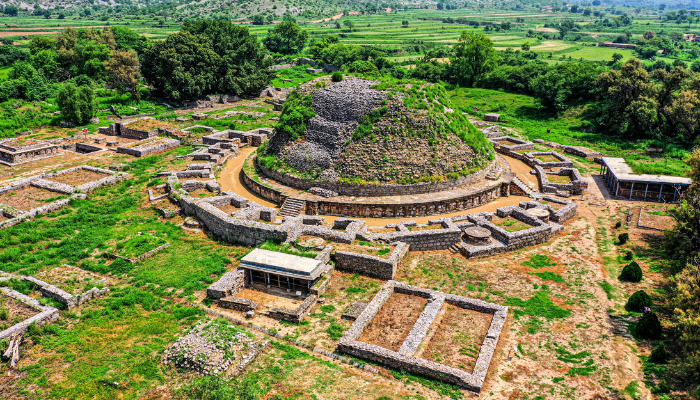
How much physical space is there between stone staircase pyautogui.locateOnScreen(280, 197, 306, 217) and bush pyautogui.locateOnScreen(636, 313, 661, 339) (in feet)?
72.2

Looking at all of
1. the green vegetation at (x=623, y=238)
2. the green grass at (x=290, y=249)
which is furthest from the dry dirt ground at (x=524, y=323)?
the green grass at (x=290, y=249)

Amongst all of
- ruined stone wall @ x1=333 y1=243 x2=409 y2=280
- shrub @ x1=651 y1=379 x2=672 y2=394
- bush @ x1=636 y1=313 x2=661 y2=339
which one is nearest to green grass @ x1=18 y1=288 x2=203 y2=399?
ruined stone wall @ x1=333 y1=243 x2=409 y2=280

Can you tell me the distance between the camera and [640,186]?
124ft

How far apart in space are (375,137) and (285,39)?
8980 centimetres

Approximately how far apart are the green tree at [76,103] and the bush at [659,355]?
2492 inches

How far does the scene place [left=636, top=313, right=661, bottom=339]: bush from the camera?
20328 millimetres

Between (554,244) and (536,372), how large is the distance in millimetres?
14007

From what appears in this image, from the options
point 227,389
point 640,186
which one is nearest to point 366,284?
point 227,389

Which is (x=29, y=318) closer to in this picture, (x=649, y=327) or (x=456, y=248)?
(x=456, y=248)

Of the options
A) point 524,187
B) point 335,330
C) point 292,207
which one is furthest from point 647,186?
point 335,330

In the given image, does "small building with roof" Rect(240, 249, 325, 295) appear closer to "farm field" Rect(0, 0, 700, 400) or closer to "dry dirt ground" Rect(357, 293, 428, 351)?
"farm field" Rect(0, 0, 700, 400)

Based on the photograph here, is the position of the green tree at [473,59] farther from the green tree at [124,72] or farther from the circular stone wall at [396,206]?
the green tree at [124,72]

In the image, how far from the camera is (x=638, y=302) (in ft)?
74.2

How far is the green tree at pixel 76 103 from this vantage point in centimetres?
5562
